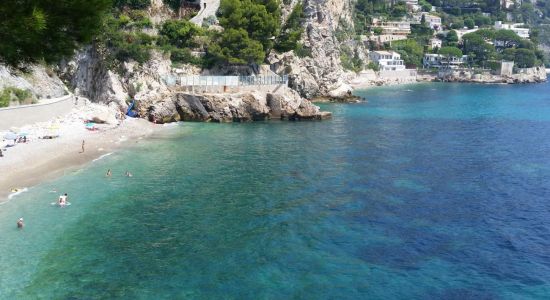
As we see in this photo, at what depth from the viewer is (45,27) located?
12523 mm

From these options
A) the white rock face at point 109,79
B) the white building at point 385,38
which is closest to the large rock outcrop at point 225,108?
the white rock face at point 109,79

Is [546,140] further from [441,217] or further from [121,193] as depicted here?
[121,193]

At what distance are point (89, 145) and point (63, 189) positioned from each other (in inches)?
456

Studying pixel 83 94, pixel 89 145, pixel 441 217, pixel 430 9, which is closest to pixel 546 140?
pixel 441 217

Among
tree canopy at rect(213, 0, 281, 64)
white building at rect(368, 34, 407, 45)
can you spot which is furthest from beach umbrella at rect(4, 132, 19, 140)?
white building at rect(368, 34, 407, 45)

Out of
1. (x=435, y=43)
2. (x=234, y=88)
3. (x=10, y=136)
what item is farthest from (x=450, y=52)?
(x=10, y=136)

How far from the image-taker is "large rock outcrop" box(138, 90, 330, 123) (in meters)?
53.0

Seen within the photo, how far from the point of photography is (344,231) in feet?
76.1

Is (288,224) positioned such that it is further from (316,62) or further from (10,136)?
(316,62)

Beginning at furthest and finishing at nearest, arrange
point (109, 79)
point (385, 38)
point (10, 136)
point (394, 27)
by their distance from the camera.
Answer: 1. point (394, 27)
2. point (385, 38)
3. point (109, 79)
4. point (10, 136)

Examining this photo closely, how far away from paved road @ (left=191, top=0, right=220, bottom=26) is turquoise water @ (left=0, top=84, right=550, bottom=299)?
27.2m

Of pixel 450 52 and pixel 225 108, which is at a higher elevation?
pixel 450 52

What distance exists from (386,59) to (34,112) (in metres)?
96.6

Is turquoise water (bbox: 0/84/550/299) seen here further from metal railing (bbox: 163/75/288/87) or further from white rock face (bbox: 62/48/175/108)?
white rock face (bbox: 62/48/175/108)
